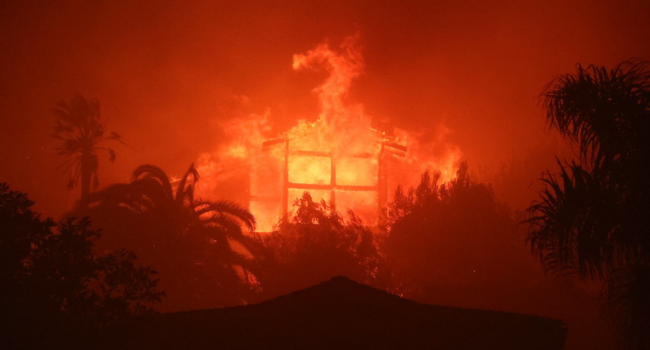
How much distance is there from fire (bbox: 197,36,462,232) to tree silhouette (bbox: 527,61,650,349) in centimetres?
2787

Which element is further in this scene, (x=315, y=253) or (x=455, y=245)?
(x=455, y=245)

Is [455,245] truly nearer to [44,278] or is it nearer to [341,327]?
[341,327]

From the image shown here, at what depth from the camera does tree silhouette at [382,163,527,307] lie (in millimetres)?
24281

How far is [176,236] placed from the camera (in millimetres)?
20281

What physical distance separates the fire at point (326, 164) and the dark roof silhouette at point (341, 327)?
26.8m

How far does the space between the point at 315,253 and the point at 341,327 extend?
12.9 metres

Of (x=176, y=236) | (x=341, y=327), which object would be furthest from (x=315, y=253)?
(x=341, y=327)

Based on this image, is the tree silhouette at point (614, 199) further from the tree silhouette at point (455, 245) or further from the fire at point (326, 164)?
the fire at point (326, 164)

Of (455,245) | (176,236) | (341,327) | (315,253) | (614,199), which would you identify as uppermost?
(455,245)

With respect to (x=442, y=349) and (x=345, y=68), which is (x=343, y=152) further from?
(x=442, y=349)

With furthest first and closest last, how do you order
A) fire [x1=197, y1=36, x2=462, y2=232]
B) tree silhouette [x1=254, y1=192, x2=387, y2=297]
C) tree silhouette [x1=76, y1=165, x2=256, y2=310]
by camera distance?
fire [x1=197, y1=36, x2=462, y2=232] < tree silhouette [x1=254, y1=192, x2=387, y2=297] < tree silhouette [x1=76, y1=165, x2=256, y2=310]

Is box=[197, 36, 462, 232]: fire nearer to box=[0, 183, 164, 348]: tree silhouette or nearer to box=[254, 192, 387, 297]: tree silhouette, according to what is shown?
box=[254, 192, 387, 297]: tree silhouette

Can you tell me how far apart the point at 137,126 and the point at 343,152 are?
20236mm

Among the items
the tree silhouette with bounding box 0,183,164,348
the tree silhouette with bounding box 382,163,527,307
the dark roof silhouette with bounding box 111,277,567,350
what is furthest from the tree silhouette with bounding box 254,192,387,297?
the tree silhouette with bounding box 0,183,164,348
